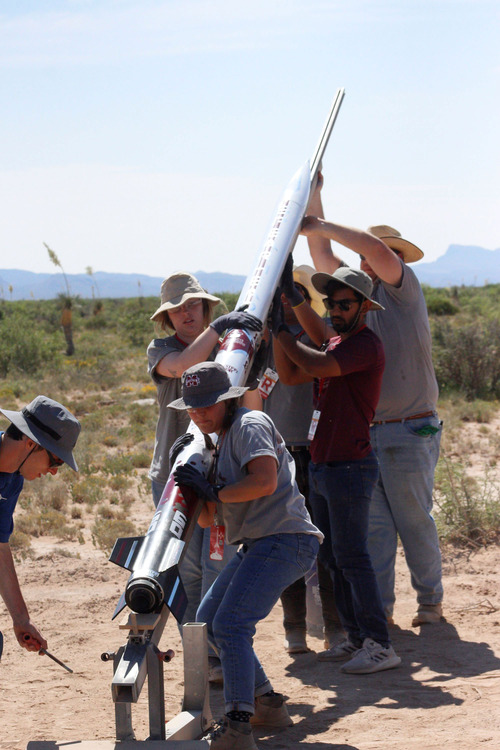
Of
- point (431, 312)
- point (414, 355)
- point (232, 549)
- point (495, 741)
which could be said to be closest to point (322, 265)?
point (414, 355)

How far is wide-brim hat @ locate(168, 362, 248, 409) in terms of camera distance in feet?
13.4

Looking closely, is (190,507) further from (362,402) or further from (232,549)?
(362,402)

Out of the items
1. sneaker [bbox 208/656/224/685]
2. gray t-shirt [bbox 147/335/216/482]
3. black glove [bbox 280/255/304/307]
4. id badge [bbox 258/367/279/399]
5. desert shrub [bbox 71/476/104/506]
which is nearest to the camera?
sneaker [bbox 208/656/224/685]

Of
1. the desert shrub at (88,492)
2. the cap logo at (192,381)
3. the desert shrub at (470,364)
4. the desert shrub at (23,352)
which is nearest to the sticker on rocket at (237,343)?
the cap logo at (192,381)

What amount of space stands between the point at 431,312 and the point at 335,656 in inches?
1078

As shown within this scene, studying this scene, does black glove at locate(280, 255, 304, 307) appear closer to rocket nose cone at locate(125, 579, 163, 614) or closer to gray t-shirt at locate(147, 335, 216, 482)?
gray t-shirt at locate(147, 335, 216, 482)

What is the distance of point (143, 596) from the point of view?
12.8 feet

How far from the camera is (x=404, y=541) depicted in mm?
6059

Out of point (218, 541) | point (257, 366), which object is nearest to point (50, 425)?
point (218, 541)

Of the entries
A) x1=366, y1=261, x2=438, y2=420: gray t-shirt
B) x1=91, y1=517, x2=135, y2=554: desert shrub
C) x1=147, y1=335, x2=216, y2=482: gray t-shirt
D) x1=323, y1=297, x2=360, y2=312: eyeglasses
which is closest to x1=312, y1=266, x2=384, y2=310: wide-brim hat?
x1=323, y1=297, x2=360, y2=312: eyeglasses

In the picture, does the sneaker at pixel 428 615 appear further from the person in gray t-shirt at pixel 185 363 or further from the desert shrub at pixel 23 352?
the desert shrub at pixel 23 352

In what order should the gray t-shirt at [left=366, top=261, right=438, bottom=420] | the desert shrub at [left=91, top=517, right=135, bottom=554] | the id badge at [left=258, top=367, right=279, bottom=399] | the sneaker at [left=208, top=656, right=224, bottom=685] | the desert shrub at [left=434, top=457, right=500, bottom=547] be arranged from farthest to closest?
the desert shrub at [left=91, top=517, right=135, bottom=554]
the desert shrub at [left=434, top=457, right=500, bottom=547]
the gray t-shirt at [left=366, top=261, right=438, bottom=420]
the id badge at [left=258, top=367, right=279, bottom=399]
the sneaker at [left=208, top=656, right=224, bottom=685]

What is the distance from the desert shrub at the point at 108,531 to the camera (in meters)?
8.45

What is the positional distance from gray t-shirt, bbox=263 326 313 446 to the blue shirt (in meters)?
2.11
